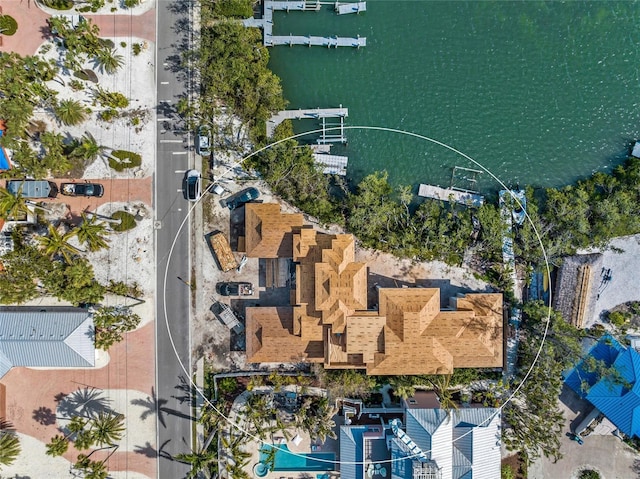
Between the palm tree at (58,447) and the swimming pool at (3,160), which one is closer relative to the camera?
the palm tree at (58,447)

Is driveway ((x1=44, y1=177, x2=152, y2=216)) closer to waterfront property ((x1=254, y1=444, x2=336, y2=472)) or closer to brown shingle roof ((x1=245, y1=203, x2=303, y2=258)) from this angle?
brown shingle roof ((x1=245, y1=203, x2=303, y2=258))

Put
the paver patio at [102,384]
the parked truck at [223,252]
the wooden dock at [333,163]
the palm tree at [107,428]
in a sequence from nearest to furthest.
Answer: the palm tree at [107,428], the parked truck at [223,252], the paver patio at [102,384], the wooden dock at [333,163]

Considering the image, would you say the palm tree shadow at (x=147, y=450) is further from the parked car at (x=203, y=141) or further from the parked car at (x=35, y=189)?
the parked car at (x=203, y=141)

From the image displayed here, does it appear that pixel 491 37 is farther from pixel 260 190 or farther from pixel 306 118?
pixel 260 190

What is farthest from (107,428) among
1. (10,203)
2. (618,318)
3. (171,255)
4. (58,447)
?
(618,318)

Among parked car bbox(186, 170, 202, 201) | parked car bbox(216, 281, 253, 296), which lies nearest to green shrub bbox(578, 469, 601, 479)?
parked car bbox(216, 281, 253, 296)

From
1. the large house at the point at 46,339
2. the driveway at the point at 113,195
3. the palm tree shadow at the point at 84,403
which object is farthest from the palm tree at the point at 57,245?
the palm tree shadow at the point at 84,403

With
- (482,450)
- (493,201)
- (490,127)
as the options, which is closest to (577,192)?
(493,201)
